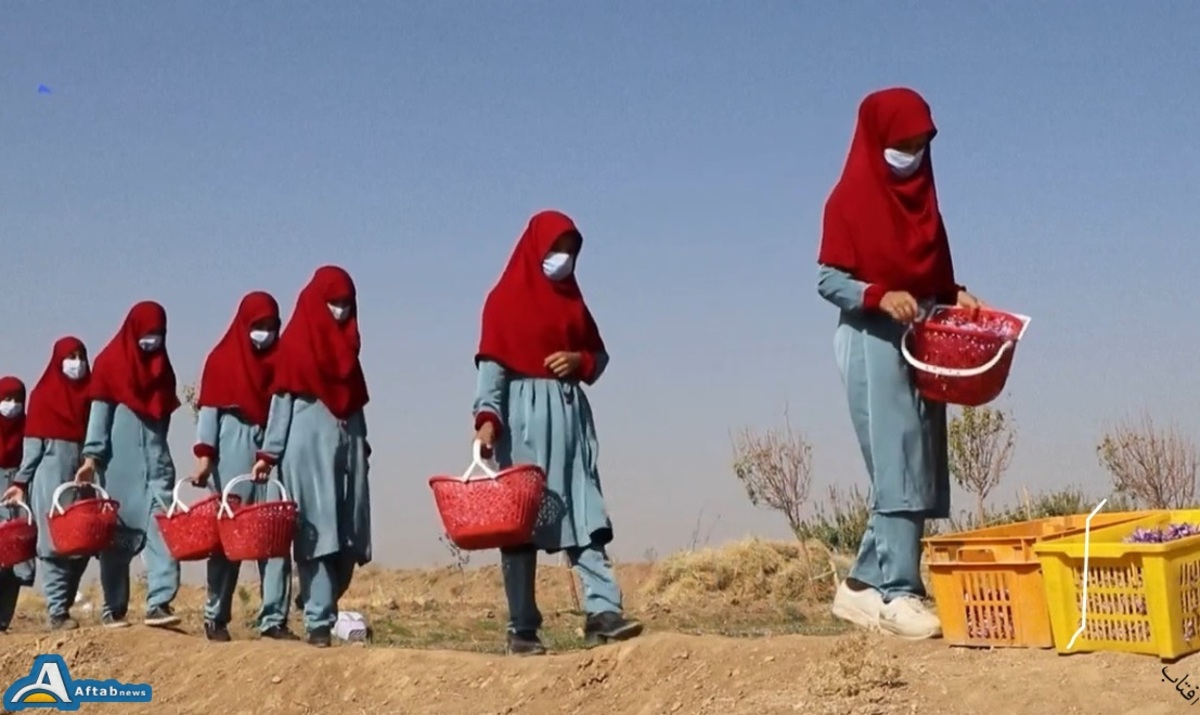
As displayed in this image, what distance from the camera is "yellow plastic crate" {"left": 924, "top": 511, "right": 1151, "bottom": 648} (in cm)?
596

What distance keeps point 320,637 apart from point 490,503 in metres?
2.52

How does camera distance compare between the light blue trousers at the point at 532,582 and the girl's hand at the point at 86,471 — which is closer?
the light blue trousers at the point at 532,582

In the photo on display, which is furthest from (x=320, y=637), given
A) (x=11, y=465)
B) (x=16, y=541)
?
(x=11, y=465)

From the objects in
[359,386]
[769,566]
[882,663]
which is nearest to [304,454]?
[359,386]

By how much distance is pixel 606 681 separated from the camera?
21.6 ft

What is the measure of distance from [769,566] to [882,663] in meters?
10.5

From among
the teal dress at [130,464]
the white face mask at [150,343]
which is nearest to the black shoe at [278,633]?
the teal dress at [130,464]

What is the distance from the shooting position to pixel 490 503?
23.4 ft

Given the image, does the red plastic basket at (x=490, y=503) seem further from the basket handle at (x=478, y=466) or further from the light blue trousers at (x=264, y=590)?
the light blue trousers at (x=264, y=590)

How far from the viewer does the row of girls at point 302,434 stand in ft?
25.2

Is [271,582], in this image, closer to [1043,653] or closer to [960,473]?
[1043,653]

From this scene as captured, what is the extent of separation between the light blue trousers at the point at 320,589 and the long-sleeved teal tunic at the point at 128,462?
2.79 m

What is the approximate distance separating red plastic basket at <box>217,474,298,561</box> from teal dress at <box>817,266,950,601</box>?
12.2 feet

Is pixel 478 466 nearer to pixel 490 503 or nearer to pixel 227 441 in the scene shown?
pixel 490 503
